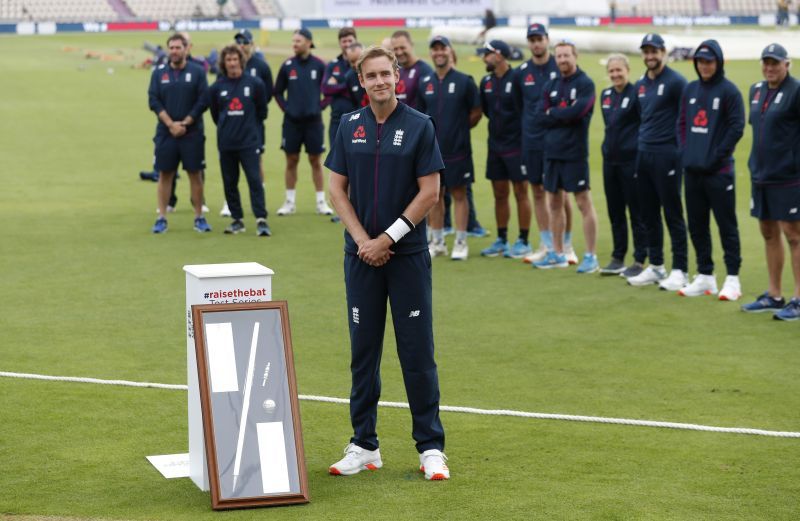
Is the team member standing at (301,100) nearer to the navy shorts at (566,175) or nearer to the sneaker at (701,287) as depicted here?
the navy shorts at (566,175)

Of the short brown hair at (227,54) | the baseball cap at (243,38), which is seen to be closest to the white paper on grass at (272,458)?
the short brown hair at (227,54)

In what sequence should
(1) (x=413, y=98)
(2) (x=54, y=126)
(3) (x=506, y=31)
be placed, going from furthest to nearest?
(3) (x=506, y=31), (2) (x=54, y=126), (1) (x=413, y=98)

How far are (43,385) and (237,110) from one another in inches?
268

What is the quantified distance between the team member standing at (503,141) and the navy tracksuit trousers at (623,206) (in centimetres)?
111

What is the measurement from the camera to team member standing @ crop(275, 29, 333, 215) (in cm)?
1587

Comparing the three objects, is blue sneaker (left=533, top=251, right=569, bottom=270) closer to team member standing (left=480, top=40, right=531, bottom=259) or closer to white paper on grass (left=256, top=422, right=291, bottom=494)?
team member standing (left=480, top=40, right=531, bottom=259)

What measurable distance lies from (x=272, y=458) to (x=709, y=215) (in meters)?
6.53

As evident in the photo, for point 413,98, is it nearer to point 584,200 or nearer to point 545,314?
point 584,200

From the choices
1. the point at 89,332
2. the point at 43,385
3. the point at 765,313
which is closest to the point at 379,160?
the point at 43,385

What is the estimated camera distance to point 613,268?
12.9 metres

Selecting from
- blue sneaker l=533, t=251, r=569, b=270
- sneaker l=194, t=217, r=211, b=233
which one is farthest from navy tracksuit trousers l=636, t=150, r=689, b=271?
sneaker l=194, t=217, r=211, b=233

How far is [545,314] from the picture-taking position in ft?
36.3

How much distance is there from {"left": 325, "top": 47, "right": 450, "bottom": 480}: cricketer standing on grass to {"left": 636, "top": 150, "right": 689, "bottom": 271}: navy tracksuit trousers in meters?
5.72

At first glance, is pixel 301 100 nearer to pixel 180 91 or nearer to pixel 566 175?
pixel 180 91
